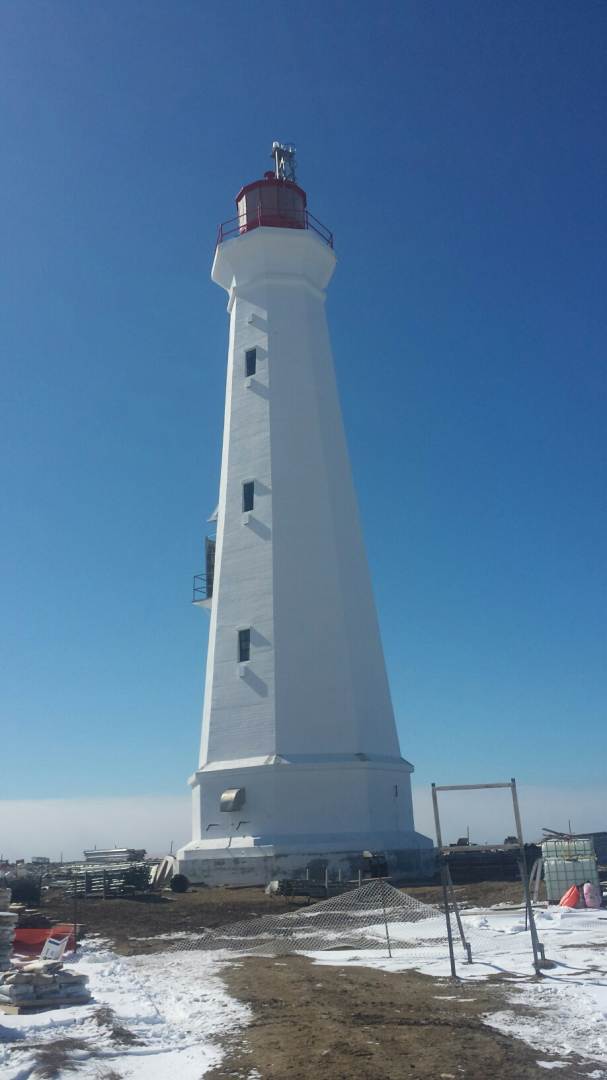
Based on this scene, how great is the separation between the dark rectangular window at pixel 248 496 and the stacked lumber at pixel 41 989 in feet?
68.3

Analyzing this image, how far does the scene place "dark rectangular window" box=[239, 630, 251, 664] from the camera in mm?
29391

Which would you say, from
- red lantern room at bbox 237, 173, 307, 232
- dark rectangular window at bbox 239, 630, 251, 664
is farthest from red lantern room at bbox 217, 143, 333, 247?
dark rectangular window at bbox 239, 630, 251, 664

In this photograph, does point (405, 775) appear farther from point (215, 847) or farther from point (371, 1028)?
point (371, 1028)

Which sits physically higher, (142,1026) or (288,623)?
(288,623)

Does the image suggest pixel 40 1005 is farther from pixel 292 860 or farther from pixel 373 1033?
pixel 292 860

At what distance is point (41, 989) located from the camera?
11141mm

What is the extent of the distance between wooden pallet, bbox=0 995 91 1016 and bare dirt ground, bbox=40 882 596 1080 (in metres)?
2.09

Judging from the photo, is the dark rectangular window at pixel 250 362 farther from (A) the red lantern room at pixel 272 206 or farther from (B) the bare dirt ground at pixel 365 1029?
(B) the bare dirt ground at pixel 365 1029

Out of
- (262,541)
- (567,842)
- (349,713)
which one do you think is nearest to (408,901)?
(567,842)

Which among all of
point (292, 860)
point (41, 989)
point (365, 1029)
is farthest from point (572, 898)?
point (41, 989)

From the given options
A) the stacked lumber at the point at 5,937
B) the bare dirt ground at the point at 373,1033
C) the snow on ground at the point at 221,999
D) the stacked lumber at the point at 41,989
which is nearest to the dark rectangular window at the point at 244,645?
the snow on ground at the point at 221,999

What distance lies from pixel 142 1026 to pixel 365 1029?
2.56 m

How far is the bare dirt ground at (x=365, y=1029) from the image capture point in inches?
313

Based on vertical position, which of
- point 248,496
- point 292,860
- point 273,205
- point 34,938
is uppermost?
point 273,205
